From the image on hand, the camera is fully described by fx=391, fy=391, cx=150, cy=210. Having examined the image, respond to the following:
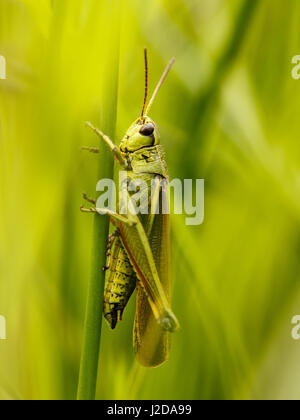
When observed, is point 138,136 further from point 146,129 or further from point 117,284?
point 117,284

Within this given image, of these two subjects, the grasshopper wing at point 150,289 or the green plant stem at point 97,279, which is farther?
the grasshopper wing at point 150,289

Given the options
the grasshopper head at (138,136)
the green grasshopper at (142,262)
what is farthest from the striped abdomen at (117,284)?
the grasshopper head at (138,136)

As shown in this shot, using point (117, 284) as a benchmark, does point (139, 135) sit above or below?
above

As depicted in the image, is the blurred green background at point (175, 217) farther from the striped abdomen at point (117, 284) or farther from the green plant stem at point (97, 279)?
the green plant stem at point (97, 279)

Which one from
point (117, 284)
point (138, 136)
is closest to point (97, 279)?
point (117, 284)

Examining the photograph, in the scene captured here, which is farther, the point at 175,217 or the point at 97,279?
the point at 175,217

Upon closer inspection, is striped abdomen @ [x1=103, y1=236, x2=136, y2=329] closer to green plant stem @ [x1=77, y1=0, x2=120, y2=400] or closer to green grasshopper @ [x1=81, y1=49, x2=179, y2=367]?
green grasshopper @ [x1=81, y1=49, x2=179, y2=367]

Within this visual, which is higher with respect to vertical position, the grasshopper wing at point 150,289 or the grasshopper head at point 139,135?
the grasshopper head at point 139,135
